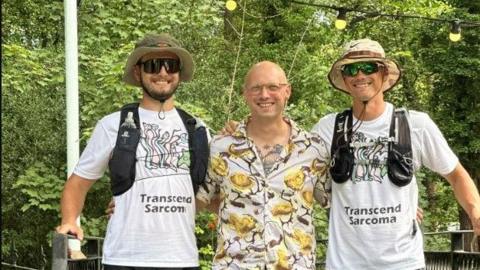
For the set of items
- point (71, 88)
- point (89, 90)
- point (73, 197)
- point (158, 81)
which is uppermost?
point (89, 90)

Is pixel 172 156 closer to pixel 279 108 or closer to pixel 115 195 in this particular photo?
pixel 115 195

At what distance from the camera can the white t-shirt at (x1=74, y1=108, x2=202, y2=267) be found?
10.3ft

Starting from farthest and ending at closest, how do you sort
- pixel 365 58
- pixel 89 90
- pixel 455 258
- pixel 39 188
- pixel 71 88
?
1. pixel 89 90
2. pixel 39 188
3. pixel 71 88
4. pixel 455 258
5. pixel 365 58

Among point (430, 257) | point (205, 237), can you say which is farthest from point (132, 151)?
point (205, 237)

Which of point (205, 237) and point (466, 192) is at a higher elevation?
point (466, 192)

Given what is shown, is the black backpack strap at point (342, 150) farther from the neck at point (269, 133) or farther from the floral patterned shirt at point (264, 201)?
the neck at point (269, 133)

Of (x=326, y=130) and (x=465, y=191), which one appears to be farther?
(x=326, y=130)

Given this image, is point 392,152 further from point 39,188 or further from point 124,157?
point 39,188

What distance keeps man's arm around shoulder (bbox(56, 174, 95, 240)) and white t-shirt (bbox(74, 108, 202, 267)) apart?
0.05 m

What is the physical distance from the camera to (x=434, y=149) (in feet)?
10.7

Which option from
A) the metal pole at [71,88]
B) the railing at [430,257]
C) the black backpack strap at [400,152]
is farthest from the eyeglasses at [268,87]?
the metal pole at [71,88]

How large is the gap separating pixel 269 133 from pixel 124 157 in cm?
63

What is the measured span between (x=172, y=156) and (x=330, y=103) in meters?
8.68

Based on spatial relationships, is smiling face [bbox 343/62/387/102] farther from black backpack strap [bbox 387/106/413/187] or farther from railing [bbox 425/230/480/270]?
railing [bbox 425/230/480/270]
